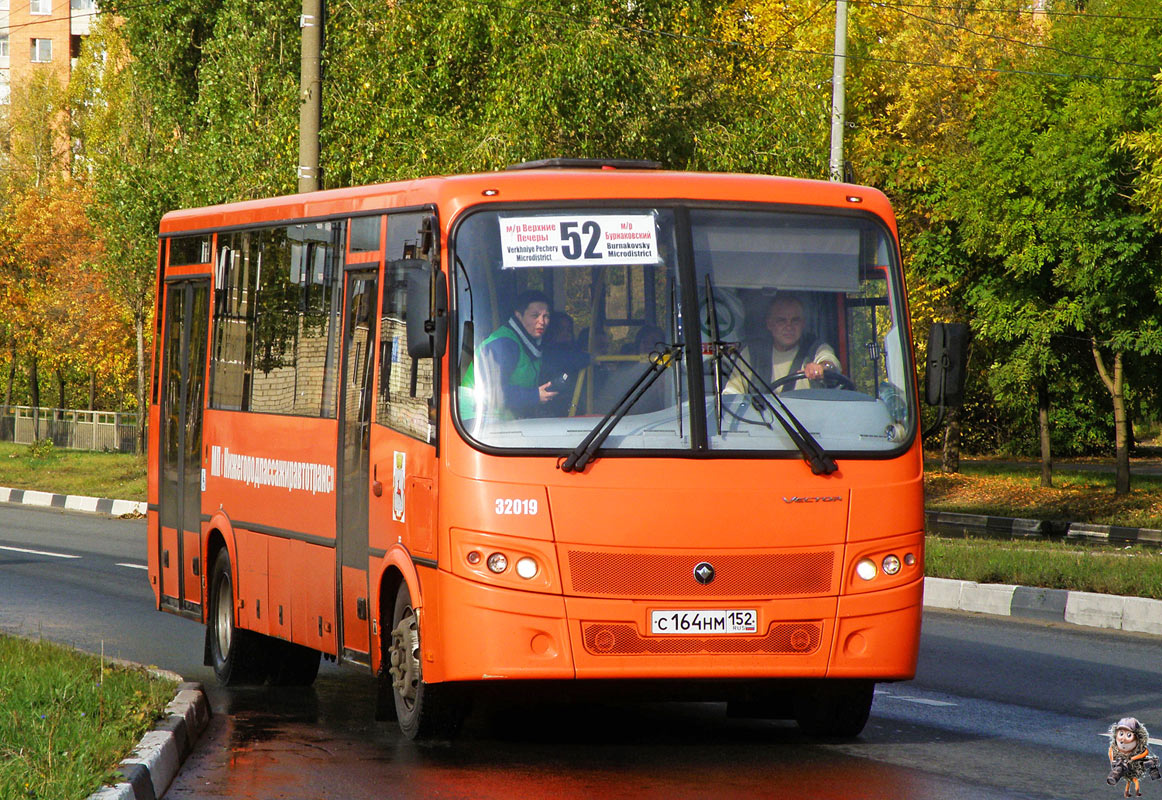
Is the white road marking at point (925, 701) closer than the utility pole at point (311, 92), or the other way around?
the white road marking at point (925, 701)

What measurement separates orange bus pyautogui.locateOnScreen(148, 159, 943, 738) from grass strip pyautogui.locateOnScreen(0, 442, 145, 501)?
70.9ft

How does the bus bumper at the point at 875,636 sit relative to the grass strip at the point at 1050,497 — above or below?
above

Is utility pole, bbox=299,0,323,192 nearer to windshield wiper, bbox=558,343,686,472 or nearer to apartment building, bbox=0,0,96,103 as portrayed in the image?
windshield wiper, bbox=558,343,686,472

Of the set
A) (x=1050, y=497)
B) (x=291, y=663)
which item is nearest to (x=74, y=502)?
(x=291, y=663)

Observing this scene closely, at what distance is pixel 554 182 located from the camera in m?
8.39

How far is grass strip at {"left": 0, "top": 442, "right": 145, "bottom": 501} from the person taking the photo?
31680 mm

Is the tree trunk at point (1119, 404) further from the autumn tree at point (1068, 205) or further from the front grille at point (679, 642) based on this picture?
the front grille at point (679, 642)

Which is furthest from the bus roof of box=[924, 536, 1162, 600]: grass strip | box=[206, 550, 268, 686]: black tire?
box=[924, 536, 1162, 600]: grass strip

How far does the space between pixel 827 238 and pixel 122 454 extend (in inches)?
1465

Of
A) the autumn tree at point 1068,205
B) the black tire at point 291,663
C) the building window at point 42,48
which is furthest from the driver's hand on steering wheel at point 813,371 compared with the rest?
the building window at point 42,48

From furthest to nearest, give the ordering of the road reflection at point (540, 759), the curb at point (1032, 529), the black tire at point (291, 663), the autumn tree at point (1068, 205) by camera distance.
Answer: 1. the autumn tree at point (1068, 205)
2. the curb at point (1032, 529)
3. the black tire at point (291, 663)
4. the road reflection at point (540, 759)

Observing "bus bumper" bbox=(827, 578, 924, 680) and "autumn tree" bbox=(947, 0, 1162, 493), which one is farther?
"autumn tree" bbox=(947, 0, 1162, 493)

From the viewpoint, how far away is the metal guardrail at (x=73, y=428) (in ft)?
153

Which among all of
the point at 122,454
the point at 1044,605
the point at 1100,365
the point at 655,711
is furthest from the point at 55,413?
the point at 655,711
